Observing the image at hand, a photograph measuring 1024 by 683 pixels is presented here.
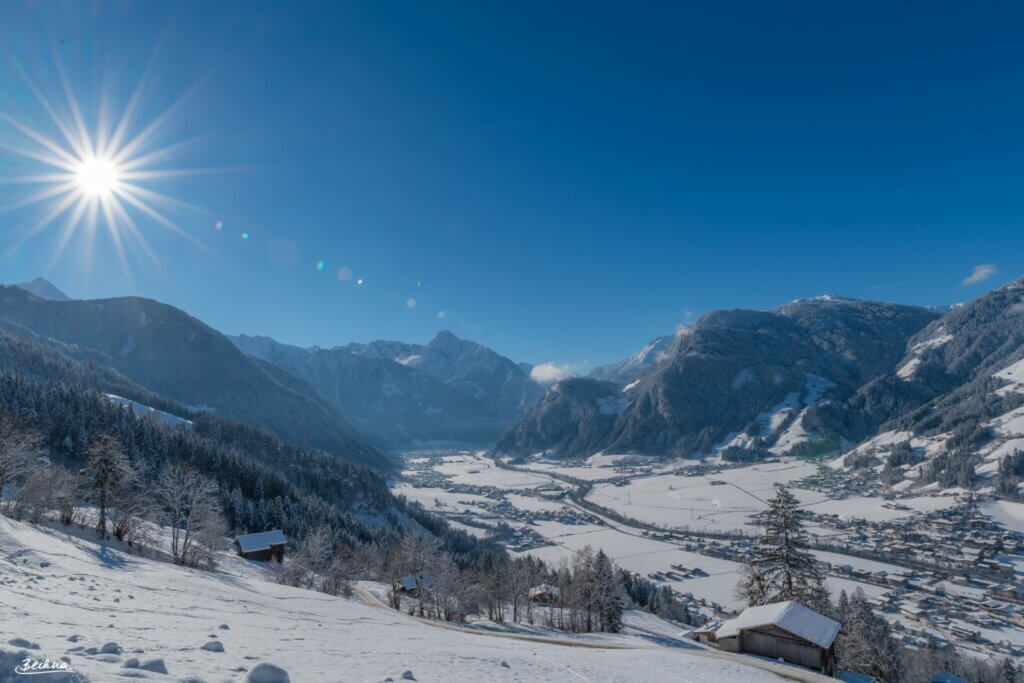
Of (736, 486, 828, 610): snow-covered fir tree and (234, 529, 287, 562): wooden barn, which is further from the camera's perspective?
(234, 529, 287, 562): wooden barn

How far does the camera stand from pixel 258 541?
216ft

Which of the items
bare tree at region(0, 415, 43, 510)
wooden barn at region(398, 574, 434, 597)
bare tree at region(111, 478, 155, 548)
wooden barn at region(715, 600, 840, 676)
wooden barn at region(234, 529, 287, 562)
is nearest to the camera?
wooden barn at region(715, 600, 840, 676)

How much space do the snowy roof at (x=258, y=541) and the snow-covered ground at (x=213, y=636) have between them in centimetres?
3987

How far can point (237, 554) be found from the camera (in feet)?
210

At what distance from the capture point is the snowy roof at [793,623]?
106ft

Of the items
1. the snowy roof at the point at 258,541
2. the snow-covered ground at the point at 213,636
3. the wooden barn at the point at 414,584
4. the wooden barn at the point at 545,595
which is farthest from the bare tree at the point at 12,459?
A: the wooden barn at the point at 545,595

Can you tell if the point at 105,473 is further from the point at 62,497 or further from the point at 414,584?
the point at 414,584

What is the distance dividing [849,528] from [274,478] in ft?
561

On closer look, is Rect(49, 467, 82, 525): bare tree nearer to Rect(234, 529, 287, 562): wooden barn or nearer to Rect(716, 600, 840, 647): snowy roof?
Rect(234, 529, 287, 562): wooden barn

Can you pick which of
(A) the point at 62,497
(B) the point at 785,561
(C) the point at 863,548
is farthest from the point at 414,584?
(C) the point at 863,548

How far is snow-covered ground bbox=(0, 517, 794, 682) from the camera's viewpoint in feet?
30.0

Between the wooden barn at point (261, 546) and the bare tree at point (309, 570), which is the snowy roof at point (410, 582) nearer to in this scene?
the bare tree at point (309, 570)

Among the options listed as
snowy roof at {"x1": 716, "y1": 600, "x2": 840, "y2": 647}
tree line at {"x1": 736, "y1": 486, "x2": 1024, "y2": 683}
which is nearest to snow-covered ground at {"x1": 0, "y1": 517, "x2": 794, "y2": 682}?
snowy roof at {"x1": 716, "y1": 600, "x2": 840, "y2": 647}

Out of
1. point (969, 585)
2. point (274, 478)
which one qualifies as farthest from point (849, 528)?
point (274, 478)
